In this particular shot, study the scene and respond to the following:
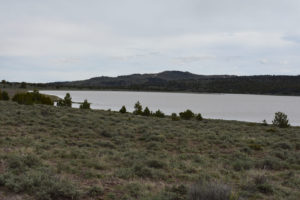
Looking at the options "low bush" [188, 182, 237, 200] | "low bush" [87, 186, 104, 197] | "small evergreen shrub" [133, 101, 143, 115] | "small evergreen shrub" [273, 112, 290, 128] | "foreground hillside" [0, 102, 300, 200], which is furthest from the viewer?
"small evergreen shrub" [133, 101, 143, 115]

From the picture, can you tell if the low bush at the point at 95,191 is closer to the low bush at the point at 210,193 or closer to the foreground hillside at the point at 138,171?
the foreground hillside at the point at 138,171

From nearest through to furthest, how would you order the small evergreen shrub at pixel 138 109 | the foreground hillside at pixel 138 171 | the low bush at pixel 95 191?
the foreground hillside at pixel 138 171
the low bush at pixel 95 191
the small evergreen shrub at pixel 138 109

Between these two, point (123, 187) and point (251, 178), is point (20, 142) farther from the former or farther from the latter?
point (251, 178)

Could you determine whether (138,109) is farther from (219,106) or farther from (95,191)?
(219,106)

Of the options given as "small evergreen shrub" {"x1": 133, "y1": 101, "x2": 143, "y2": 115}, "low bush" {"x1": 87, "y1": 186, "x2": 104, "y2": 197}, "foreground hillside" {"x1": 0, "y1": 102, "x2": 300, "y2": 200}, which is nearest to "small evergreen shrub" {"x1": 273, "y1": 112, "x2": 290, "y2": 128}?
"small evergreen shrub" {"x1": 133, "y1": 101, "x2": 143, "y2": 115}

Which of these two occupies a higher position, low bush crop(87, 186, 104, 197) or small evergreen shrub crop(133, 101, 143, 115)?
small evergreen shrub crop(133, 101, 143, 115)

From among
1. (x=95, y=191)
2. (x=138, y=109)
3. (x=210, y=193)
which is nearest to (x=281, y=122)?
(x=138, y=109)

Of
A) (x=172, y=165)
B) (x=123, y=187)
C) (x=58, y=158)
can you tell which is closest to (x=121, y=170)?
(x=123, y=187)

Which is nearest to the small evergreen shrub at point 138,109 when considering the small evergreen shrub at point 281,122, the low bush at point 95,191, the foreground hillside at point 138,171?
the small evergreen shrub at point 281,122

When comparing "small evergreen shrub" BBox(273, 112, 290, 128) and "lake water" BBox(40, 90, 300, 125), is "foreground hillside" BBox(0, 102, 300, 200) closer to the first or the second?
"small evergreen shrub" BBox(273, 112, 290, 128)

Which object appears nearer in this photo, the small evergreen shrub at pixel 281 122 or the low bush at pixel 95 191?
the low bush at pixel 95 191

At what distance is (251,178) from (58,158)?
5715 mm

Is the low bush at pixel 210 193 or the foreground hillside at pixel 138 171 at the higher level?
the low bush at pixel 210 193

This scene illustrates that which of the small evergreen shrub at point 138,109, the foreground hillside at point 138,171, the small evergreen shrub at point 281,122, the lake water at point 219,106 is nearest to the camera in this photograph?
the foreground hillside at point 138,171
